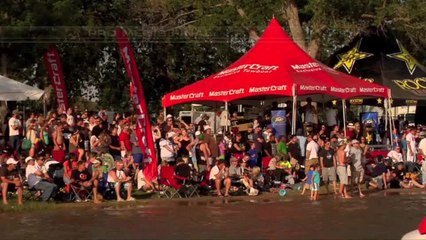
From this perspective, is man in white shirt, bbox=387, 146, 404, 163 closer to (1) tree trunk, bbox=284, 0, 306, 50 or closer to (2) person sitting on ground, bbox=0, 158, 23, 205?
(1) tree trunk, bbox=284, 0, 306, 50

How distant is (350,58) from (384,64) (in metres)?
1.58

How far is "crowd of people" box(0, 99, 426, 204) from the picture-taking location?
24.3m

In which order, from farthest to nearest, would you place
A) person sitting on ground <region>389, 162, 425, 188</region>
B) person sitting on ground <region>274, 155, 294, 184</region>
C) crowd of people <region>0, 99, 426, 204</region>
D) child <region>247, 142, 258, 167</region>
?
person sitting on ground <region>389, 162, 425, 188</region>, child <region>247, 142, 258, 167</region>, person sitting on ground <region>274, 155, 294, 184</region>, crowd of people <region>0, 99, 426, 204</region>

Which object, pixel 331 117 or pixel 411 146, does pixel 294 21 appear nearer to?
pixel 331 117

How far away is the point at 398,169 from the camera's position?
29.7m

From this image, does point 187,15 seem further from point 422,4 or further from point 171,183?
point 171,183

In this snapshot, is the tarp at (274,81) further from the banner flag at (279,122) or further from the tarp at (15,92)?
the tarp at (15,92)

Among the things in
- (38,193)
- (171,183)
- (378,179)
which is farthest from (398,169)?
(38,193)

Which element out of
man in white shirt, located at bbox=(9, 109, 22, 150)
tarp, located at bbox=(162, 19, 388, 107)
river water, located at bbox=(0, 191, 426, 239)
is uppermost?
tarp, located at bbox=(162, 19, 388, 107)

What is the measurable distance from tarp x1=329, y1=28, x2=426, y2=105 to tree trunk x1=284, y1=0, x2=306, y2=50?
1523 mm

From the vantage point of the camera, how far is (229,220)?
2030 centimetres

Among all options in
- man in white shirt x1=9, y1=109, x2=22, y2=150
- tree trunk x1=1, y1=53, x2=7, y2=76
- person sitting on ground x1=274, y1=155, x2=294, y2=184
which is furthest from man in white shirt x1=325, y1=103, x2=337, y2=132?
tree trunk x1=1, y1=53, x2=7, y2=76

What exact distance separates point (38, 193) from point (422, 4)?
19.0m

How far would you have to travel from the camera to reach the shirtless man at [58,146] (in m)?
26.0
